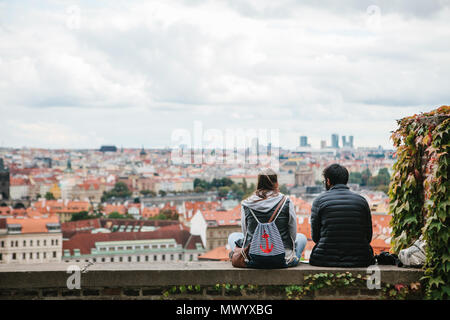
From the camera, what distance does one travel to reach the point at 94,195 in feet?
268

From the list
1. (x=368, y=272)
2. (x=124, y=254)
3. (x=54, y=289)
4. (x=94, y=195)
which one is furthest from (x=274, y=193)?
(x=94, y=195)

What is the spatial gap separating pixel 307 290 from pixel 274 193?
55 cm

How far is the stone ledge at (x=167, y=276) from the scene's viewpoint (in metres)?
3.20

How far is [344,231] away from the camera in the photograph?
3.26 m

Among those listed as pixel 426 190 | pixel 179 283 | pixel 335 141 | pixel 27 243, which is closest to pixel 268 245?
pixel 179 283

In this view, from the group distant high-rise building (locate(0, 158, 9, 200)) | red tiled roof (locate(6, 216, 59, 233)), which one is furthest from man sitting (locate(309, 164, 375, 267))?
distant high-rise building (locate(0, 158, 9, 200))

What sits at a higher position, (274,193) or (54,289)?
(274,193)

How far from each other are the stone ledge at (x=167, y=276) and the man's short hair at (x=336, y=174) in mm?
499

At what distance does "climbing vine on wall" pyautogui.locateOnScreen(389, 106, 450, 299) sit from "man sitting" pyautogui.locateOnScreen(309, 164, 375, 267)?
32cm

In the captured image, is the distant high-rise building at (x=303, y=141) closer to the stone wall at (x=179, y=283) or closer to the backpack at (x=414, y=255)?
the backpack at (x=414, y=255)

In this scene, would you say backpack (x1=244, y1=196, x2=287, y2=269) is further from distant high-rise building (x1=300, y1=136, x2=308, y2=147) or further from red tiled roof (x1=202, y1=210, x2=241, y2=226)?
distant high-rise building (x1=300, y1=136, x2=308, y2=147)

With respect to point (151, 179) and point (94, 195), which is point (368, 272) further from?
point (151, 179)

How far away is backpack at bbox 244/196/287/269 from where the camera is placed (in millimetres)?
3207
